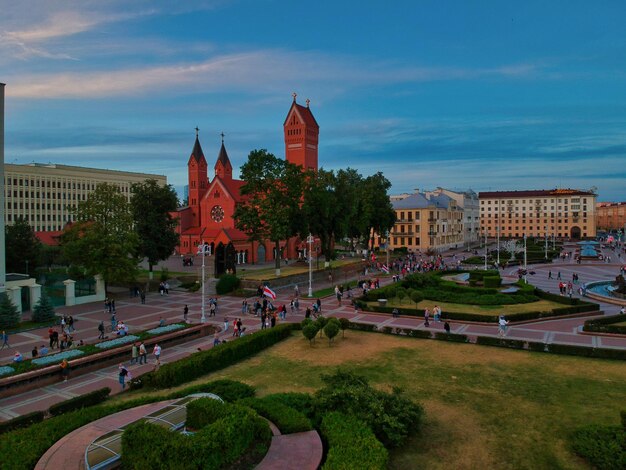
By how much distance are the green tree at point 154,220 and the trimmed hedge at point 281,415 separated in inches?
1508

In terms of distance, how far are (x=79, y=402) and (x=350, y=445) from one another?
11.2 m

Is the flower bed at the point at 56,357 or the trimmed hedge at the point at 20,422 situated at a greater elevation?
the flower bed at the point at 56,357

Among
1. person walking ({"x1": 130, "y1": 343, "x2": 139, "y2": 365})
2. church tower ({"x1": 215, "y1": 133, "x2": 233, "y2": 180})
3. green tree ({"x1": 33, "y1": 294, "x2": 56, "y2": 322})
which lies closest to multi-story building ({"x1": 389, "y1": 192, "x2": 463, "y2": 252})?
church tower ({"x1": 215, "y1": 133, "x2": 233, "y2": 180})

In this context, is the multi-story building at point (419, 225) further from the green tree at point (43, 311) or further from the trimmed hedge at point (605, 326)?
the green tree at point (43, 311)

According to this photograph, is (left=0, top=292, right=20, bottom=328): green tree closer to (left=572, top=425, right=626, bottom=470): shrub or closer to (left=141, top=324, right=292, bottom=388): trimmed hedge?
(left=141, top=324, right=292, bottom=388): trimmed hedge

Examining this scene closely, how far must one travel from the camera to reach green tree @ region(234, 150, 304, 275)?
168ft

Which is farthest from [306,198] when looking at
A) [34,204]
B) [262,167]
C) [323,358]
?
[34,204]

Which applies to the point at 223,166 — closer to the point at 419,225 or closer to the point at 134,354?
the point at 419,225

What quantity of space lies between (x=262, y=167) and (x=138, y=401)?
127ft

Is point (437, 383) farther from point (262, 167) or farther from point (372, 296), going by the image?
point (262, 167)

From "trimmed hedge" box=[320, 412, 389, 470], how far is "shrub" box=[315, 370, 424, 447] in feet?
1.54

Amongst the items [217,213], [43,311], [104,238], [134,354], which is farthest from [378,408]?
[217,213]

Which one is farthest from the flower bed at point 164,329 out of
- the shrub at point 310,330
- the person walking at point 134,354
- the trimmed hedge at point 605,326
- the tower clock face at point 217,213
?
the tower clock face at point 217,213

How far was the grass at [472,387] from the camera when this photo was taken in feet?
45.7
